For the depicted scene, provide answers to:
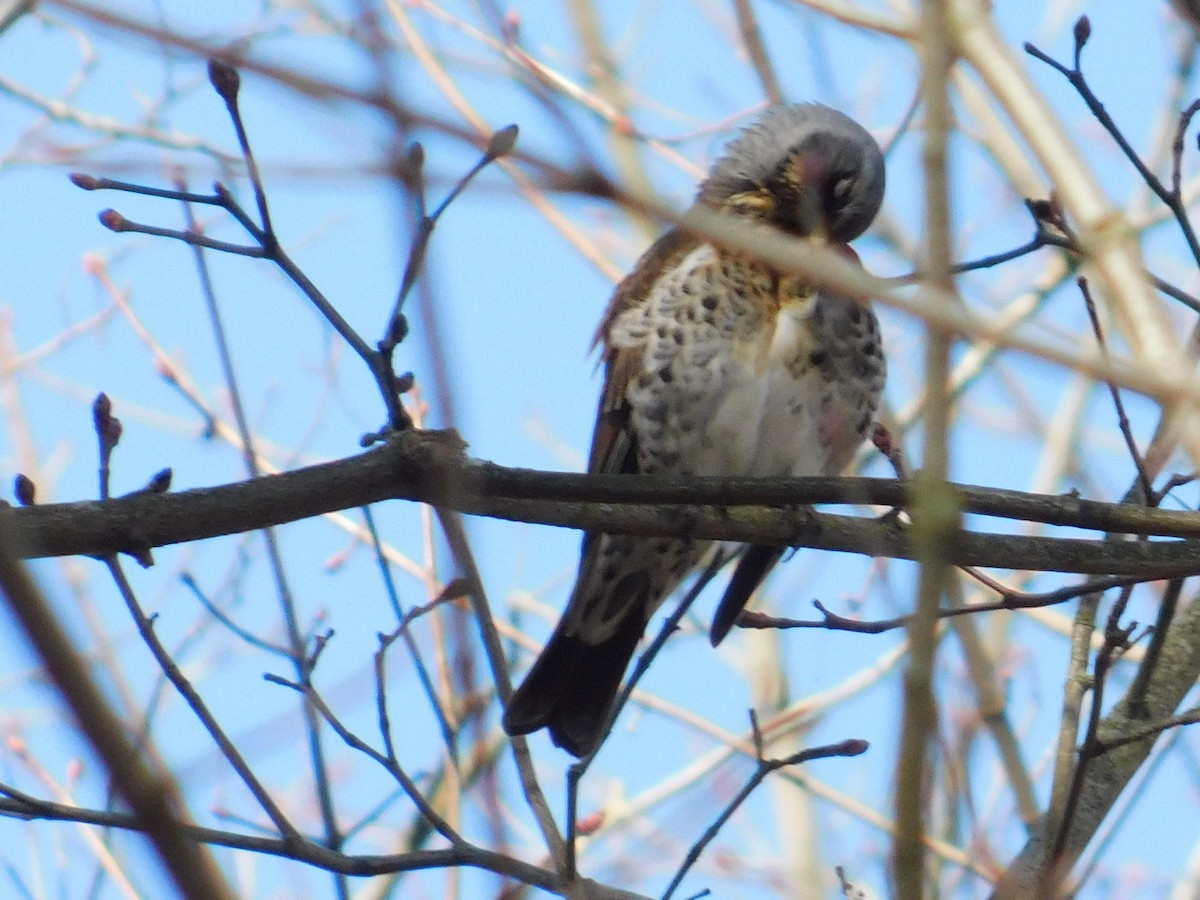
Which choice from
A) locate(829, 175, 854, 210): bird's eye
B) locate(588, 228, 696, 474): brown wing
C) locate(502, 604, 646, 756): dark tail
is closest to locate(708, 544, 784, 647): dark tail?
locate(502, 604, 646, 756): dark tail

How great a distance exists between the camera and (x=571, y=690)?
15.3ft

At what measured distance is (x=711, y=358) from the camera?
4.51 m

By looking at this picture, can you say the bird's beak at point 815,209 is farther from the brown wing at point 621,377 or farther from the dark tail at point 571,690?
the dark tail at point 571,690

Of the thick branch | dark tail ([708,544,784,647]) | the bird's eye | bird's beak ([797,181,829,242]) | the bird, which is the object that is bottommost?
the thick branch

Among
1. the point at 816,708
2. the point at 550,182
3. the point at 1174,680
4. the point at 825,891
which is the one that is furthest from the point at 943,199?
the point at 825,891

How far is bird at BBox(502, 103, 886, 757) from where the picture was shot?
4.53m

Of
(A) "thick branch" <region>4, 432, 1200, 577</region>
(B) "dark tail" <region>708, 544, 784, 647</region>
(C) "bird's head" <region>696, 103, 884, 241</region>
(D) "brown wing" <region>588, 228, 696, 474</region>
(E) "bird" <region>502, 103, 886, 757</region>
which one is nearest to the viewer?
(A) "thick branch" <region>4, 432, 1200, 577</region>

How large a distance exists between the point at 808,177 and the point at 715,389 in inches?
32.7

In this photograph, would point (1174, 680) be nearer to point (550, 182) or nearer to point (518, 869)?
point (518, 869)

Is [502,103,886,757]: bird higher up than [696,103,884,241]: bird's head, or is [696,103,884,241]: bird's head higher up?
[696,103,884,241]: bird's head

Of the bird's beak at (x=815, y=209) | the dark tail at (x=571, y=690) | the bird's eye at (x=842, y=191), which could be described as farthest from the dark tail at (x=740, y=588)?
the bird's eye at (x=842, y=191)

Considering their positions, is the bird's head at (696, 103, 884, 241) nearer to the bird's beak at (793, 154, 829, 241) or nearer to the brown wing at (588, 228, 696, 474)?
the bird's beak at (793, 154, 829, 241)

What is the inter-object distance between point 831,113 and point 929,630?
13.7 feet

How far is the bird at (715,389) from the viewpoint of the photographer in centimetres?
453
